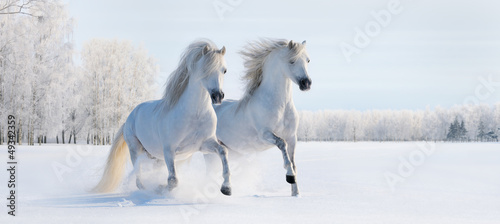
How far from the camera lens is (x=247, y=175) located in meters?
7.80

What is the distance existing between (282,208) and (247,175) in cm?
227

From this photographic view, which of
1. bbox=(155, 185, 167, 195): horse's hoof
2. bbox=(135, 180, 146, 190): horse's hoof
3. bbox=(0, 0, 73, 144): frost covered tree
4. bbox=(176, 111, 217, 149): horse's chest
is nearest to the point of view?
bbox=(176, 111, 217, 149): horse's chest

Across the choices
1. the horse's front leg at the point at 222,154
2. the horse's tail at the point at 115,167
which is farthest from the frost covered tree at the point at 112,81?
the horse's front leg at the point at 222,154

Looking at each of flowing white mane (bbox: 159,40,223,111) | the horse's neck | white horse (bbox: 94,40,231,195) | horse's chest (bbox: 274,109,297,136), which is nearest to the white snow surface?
white horse (bbox: 94,40,231,195)

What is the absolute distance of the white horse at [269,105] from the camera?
6.74 m

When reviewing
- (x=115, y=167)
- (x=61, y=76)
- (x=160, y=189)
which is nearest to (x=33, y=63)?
(x=61, y=76)

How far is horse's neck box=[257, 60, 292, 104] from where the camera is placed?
6.98 metres

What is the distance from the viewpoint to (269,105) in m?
6.98

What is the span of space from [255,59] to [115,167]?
3.08m

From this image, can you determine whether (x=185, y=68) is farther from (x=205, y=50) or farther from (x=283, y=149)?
(x=283, y=149)

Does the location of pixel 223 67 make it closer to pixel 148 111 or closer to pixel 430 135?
pixel 148 111

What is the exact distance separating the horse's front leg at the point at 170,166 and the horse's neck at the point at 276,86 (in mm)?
1779

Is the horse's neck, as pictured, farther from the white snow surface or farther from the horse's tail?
the horse's tail

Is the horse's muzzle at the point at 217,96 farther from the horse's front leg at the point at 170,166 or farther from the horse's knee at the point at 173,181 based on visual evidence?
the horse's knee at the point at 173,181
